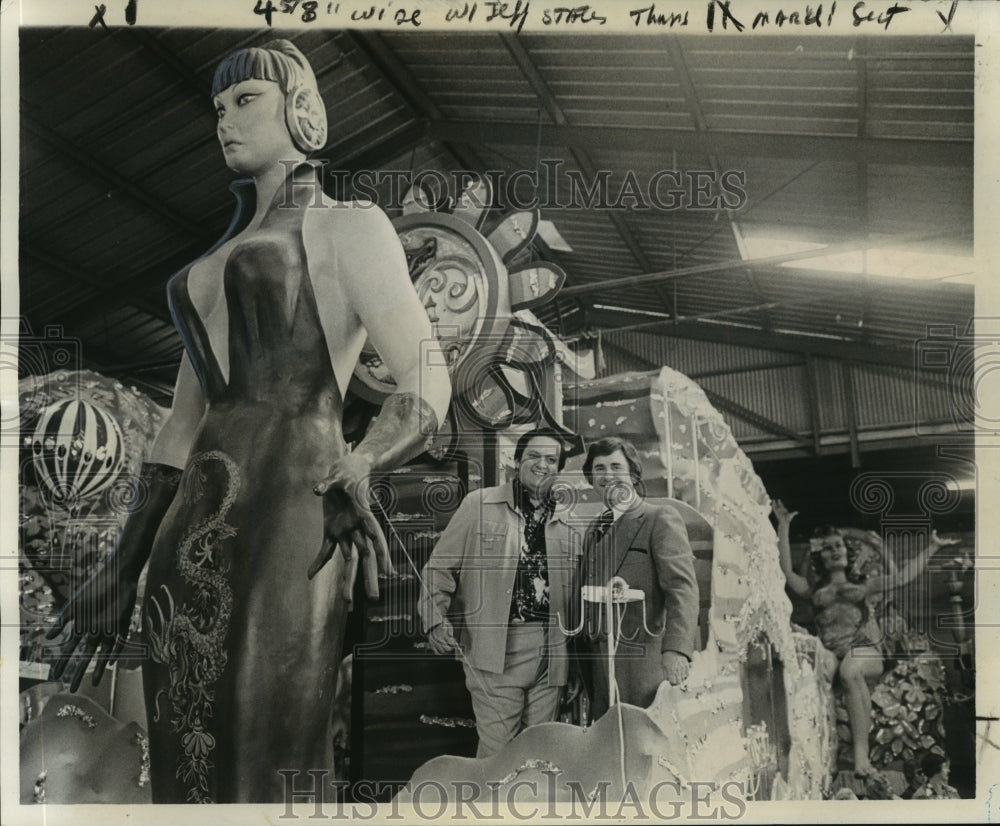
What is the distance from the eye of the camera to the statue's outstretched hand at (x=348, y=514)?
329 cm

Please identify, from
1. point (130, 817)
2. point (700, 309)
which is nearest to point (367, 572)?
point (130, 817)

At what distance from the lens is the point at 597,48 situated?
3350mm

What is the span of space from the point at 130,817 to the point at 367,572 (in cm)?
109

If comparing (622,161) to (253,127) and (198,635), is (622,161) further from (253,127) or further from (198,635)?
(198,635)

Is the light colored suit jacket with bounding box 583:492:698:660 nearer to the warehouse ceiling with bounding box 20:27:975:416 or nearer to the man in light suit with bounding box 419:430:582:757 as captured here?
the man in light suit with bounding box 419:430:582:757

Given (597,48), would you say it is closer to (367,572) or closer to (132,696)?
(367,572)

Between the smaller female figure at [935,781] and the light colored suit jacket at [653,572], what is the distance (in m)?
0.83

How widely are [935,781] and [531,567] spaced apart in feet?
4.69

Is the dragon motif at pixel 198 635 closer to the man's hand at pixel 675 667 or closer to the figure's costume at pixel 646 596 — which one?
the figure's costume at pixel 646 596

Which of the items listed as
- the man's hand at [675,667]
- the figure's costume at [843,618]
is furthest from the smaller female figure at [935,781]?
the man's hand at [675,667]

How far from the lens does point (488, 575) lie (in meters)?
3.32

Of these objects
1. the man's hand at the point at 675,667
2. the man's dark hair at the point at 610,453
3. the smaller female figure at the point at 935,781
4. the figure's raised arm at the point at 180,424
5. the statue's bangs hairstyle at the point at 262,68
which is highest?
the statue's bangs hairstyle at the point at 262,68

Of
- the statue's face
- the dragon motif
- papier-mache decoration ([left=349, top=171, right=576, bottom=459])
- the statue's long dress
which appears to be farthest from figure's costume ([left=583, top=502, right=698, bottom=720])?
the statue's face

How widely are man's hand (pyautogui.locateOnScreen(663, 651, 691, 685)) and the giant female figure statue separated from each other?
3.03ft
